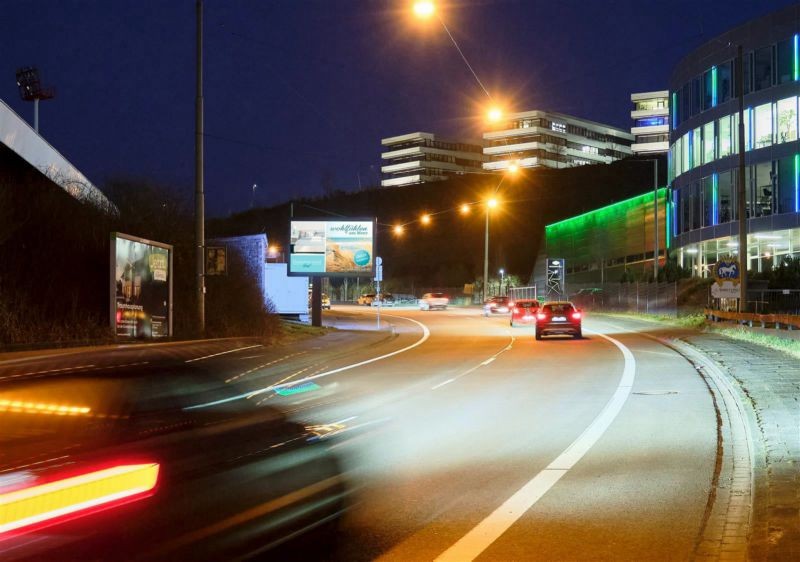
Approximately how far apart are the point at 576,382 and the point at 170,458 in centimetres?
1022

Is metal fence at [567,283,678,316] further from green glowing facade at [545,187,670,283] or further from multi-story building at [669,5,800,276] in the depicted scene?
green glowing facade at [545,187,670,283]

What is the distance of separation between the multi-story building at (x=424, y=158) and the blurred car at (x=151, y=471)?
15873 centimetres

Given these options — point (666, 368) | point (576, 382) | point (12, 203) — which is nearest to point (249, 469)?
point (576, 382)

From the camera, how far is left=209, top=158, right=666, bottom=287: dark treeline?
137 meters

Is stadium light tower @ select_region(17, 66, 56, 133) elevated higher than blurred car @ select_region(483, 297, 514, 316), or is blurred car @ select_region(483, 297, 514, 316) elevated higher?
stadium light tower @ select_region(17, 66, 56, 133)

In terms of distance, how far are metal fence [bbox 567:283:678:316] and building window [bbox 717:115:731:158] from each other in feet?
31.8

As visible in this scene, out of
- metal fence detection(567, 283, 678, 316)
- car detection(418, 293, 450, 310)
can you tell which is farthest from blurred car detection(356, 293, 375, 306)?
metal fence detection(567, 283, 678, 316)

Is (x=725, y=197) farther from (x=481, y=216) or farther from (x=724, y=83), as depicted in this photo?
(x=481, y=216)

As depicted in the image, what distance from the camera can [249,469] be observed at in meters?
8.87

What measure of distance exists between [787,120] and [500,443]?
4420cm

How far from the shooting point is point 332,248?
3900 cm

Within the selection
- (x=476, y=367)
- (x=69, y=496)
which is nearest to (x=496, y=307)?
(x=476, y=367)

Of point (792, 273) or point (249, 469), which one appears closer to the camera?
point (249, 469)

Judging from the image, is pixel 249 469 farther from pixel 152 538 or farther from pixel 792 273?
pixel 792 273
